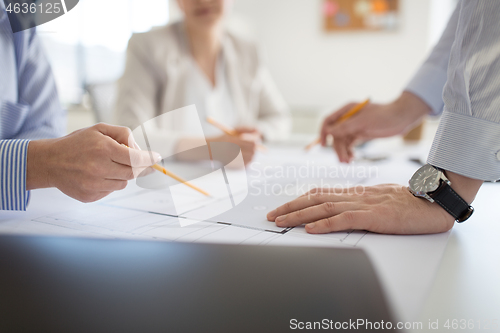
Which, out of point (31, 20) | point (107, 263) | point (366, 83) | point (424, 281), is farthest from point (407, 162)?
point (366, 83)

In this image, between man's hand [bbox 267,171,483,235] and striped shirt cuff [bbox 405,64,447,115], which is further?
striped shirt cuff [bbox 405,64,447,115]

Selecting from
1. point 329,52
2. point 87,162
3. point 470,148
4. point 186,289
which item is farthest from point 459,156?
point 329,52

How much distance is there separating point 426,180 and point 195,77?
1078mm

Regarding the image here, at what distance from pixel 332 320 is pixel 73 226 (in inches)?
14.8

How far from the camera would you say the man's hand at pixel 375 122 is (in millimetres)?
930

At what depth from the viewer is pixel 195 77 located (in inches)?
55.1

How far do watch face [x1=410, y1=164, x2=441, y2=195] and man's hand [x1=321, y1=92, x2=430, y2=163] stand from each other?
43cm

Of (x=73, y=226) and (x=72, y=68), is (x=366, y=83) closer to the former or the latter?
(x=72, y=68)

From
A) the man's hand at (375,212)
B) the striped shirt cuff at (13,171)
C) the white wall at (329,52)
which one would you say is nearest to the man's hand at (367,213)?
the man's hand at (375,212)

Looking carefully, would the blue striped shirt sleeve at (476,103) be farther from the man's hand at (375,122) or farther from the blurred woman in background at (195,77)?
the blurred woman in background at (195,77)

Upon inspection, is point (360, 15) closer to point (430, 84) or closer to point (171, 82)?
point (171, 82)

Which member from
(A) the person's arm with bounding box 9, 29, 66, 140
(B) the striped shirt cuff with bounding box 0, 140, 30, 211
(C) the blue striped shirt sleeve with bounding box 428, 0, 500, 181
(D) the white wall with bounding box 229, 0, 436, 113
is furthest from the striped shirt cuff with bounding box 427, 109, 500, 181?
(D) the white wall with bounding box 229, 0, 436, 113

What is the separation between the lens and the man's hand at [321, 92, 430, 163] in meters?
0.93

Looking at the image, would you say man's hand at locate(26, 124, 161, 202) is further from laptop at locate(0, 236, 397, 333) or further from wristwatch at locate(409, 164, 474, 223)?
wristwatch at locate(409, 164, 474, 223)
